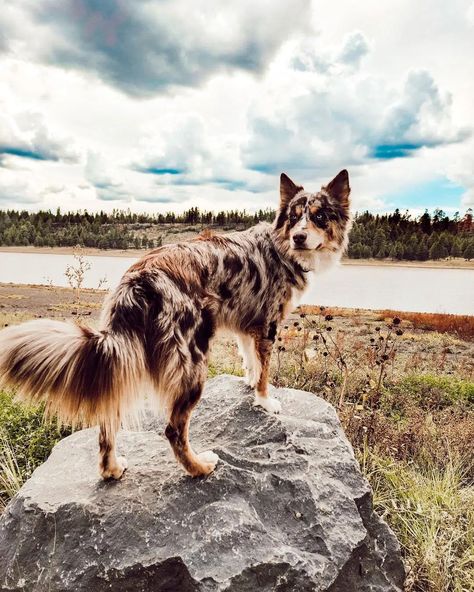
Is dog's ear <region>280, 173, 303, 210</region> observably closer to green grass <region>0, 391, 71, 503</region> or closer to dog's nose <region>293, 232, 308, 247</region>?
dog's nose <region>293, 232, 308, 247</region>

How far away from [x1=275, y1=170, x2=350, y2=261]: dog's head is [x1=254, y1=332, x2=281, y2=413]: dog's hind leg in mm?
849

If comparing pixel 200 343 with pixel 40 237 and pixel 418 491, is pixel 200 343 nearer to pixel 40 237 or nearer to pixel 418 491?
pixel 418 491

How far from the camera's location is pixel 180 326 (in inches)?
115

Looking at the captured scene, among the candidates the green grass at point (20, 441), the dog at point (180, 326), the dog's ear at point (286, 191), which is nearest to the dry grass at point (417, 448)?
the dog at point (180, 326)

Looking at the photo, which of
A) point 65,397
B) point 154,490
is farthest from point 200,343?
point 154,490

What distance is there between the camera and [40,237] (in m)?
81.3

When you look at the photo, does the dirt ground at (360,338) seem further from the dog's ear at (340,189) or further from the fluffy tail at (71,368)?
the dog's ear at (340,189)

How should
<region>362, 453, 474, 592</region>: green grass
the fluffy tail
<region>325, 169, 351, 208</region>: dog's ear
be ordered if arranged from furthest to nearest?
<region>325, 169, 351, 208</region>: dog's ear
<region>362, 453, 474, 592</region>: green grass
the fluffy tail

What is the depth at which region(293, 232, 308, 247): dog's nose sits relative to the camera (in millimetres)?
3973

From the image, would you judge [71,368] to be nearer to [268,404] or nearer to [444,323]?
[268,404]

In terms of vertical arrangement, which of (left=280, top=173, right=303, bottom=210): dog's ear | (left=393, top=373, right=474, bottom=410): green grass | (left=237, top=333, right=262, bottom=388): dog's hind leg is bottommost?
(left=393, top=373, right=474, bottom=410): green grass

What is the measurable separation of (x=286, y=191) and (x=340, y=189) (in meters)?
0.54

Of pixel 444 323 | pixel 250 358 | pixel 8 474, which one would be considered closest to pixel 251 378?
pixel 250 358

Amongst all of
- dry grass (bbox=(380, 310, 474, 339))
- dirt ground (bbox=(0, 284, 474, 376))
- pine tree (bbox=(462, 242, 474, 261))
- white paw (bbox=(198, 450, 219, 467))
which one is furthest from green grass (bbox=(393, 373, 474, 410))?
pine tree (bbox=(462, 242, 474, 261))
